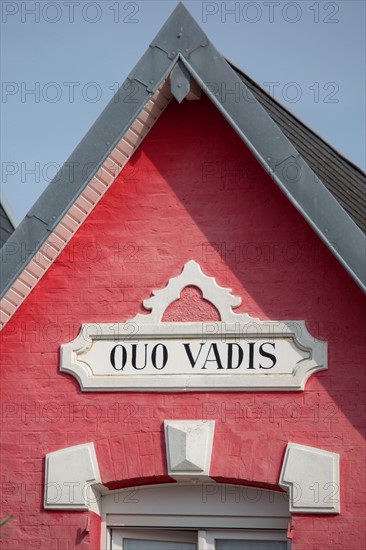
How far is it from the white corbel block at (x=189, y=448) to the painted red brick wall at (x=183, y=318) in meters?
0.07

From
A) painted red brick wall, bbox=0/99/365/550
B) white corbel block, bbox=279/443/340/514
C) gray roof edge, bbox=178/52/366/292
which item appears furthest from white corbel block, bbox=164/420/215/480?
gray roof edge, bbox=178/52/366/292

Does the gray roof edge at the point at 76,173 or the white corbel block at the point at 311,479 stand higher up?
the gray roof edge at the point at 76,173

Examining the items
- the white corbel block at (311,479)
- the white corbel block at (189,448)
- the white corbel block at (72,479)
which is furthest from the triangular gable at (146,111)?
the white corbel block at (311,479)

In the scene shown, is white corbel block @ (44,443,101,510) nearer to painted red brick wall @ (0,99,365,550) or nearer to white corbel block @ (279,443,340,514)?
painted red brick wall @ (0,99,365,550)

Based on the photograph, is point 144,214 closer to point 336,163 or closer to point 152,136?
point 152,136

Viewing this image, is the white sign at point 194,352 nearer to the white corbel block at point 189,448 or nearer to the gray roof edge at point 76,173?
the white corbel block at point 189,448

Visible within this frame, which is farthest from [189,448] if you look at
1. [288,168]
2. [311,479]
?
[288,168]

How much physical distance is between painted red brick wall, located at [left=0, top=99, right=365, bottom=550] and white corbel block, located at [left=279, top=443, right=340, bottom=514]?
0.23 feet

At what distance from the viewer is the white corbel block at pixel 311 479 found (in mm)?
8109

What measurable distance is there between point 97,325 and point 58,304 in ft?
1.32

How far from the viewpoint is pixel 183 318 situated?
28.7 ft

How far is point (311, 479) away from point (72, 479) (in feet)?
6.08

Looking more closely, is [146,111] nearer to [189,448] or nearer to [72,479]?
[189,448]

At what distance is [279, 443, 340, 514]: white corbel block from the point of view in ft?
26.6
